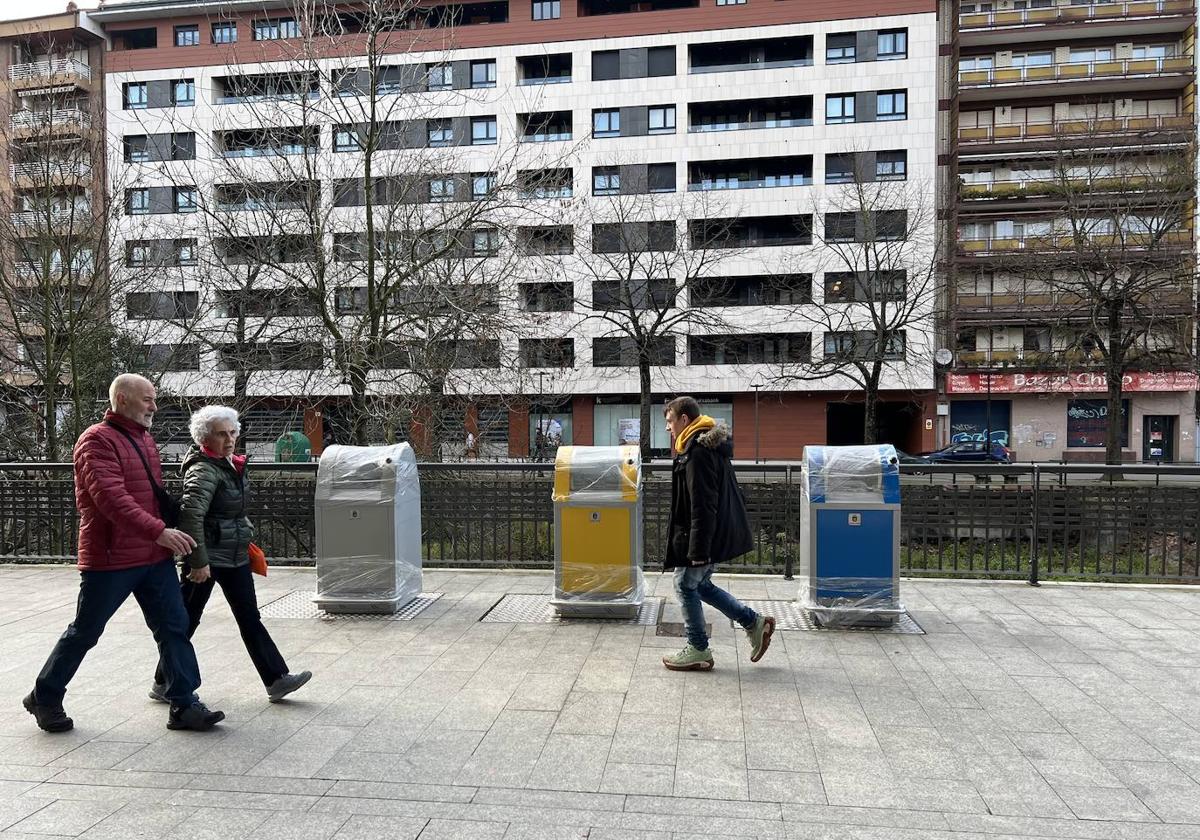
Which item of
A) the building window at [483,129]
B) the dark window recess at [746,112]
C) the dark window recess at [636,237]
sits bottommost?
the dark window recess at [636,237]

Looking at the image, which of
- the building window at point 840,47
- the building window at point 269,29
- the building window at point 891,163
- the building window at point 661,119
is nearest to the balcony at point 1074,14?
the building window at point 840,47

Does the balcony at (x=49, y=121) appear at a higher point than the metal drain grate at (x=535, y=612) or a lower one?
higher

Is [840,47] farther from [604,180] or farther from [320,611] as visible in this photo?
[320,611]

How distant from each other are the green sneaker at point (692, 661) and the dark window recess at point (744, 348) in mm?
32983

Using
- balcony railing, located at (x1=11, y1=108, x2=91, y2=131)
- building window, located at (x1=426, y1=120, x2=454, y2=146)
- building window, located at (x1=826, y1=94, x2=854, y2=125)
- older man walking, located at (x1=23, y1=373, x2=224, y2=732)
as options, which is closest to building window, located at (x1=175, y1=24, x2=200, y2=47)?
building window, located at (x1=426, y1=120, x2=454, y2=146)

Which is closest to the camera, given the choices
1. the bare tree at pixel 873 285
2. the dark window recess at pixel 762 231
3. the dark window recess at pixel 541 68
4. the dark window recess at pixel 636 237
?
the bare tree at pixel 873 285

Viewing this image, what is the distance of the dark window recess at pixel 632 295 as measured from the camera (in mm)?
30656

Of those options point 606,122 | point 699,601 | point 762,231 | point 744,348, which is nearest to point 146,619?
point 699,601

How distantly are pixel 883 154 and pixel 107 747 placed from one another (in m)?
40.4

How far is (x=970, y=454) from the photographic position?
30875mm

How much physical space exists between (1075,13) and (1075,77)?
361 centimetres

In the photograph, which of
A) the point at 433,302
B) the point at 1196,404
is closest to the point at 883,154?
the point at 1196,404

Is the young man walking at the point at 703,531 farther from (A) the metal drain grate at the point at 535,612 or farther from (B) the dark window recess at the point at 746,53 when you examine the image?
(B) the dark window recess at the point at 746,53

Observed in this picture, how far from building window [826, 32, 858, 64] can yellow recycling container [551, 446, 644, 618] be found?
127 ft
